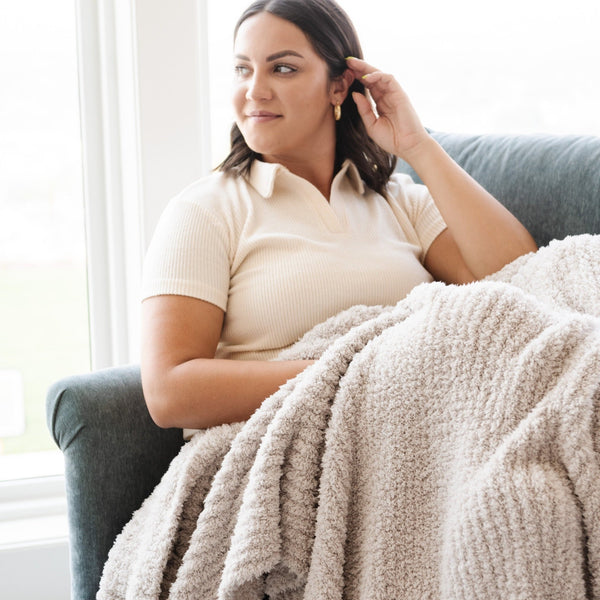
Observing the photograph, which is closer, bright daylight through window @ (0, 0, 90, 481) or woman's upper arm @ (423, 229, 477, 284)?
woman's upper arm @ (423, 229, 477, 284)

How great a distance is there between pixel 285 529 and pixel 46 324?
1508 millimetres

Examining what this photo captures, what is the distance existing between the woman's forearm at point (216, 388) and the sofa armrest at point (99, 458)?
0.45 ft

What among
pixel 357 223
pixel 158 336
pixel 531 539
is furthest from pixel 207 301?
pixel 531 539

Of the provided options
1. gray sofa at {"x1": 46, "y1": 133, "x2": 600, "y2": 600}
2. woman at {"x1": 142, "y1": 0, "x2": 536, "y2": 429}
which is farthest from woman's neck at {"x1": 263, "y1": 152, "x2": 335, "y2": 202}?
gray sofa at {"x1": 46, "y1": 133, "x2": 600, "y2": 600}

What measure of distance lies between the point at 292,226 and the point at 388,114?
1.15ft

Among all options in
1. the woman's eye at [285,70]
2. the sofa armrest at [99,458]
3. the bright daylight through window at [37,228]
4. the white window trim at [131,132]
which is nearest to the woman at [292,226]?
the woman's eye at [285,70]

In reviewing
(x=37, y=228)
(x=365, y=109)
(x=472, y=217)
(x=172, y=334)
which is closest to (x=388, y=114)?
(x=365, y=109)

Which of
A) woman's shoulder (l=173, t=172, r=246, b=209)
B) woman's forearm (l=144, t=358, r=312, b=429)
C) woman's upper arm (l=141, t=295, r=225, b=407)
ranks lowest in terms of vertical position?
woman's forearm (l=144, t=358, r=312, b=429)

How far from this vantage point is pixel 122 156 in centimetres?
220

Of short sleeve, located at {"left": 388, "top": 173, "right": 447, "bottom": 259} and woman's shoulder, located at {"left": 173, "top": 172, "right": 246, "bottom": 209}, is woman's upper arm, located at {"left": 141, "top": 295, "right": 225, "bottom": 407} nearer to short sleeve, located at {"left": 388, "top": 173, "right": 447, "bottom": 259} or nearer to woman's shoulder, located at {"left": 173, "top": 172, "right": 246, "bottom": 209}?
woman's shoulder, located at {"left": 173, "top": 172, "right": 246, "bottom": 209}

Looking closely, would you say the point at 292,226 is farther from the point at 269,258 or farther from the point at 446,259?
the point at 446,259

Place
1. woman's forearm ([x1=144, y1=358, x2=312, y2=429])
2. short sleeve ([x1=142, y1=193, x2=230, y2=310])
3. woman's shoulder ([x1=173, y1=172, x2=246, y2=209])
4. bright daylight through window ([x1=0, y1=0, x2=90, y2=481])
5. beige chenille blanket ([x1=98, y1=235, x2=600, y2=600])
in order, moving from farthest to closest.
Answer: bright daylight through window ([x1=0, y1=0, x2=90, y2=481])
woman's shoulder ([x1=173, y1=172, x2=246, y2=209])
short sleeve ([x1=142, y1=193, x2=230, y2=310])
woman's forearm ([x1=144, y1=358, x2=312, y2=429])
beige chenille blanket ([x1=98, y1=235, x2=600, y2=600])

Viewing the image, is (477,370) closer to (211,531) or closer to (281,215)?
(211,531)

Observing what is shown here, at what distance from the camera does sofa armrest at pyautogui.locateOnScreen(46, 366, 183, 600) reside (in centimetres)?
130
